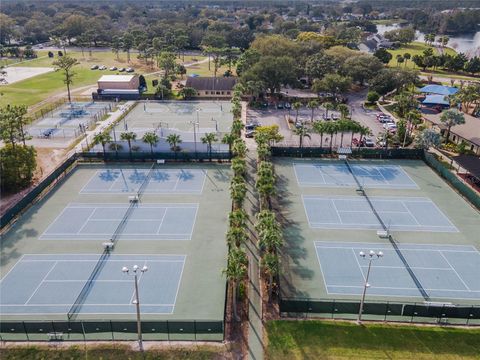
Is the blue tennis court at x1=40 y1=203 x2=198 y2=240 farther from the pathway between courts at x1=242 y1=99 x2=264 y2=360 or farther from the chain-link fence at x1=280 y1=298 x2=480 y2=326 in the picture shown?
the chain-link fence at x1=280 y1=298 x2=480 y2=326

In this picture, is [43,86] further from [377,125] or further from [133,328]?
[133,328]

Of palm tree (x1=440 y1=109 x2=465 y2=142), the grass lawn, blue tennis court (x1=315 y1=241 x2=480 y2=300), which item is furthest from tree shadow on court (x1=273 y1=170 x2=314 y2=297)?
palm tree (x1=440 y1=109 x2=465 y2=142)

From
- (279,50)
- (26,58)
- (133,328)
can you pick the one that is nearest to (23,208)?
(133,328)

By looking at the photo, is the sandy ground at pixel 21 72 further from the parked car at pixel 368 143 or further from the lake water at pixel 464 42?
the lake water at pixel 464 42

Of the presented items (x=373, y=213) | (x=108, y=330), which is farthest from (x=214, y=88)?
(x=108, y=330)

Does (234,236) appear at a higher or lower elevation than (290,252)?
higher

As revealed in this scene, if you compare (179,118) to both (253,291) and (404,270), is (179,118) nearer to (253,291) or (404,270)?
(253,291)
